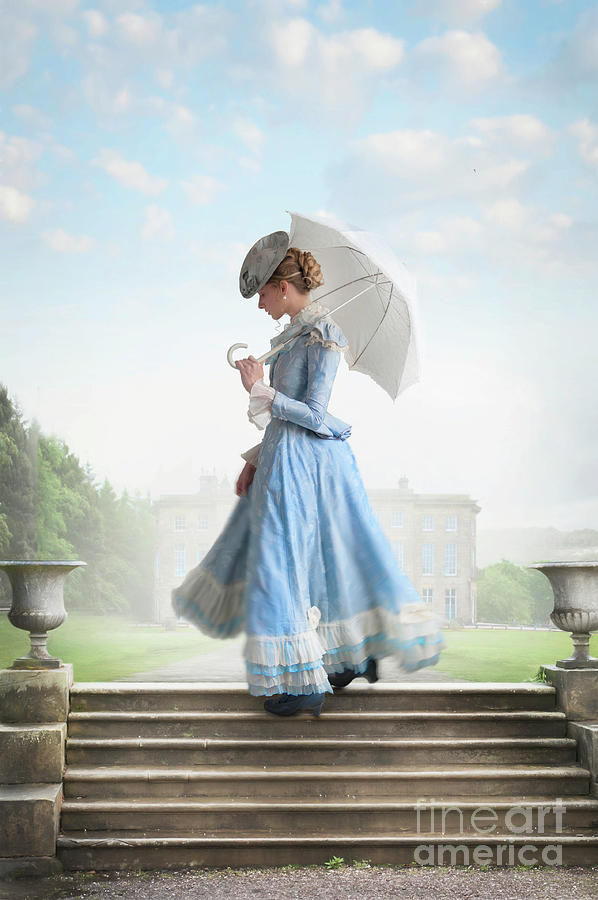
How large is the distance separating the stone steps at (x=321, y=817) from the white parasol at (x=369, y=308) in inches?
69.6

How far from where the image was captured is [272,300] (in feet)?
12.1

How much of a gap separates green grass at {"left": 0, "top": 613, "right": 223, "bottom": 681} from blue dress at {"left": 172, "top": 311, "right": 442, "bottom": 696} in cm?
341

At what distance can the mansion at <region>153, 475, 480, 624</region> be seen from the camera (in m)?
21.2

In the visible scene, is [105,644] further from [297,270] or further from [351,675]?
[297,270]

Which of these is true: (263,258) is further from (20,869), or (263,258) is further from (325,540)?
(20,869)

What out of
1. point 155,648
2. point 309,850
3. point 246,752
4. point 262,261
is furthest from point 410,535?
point 309,850

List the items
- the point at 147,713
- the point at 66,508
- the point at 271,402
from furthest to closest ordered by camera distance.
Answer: the point at 66,508, the point at 147,713, the point at 271,402

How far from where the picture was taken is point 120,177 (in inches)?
632

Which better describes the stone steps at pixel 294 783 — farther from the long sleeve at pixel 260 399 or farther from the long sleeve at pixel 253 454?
the long sleeve at pixel 260 399

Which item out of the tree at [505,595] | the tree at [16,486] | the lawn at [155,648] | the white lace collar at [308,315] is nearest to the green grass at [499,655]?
the lawn at [155,648]

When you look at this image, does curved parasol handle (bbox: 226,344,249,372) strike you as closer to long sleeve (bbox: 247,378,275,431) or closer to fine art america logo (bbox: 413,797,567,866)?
long sleeve (bbox: 247,378,275,431)

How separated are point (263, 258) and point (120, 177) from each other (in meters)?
13.5

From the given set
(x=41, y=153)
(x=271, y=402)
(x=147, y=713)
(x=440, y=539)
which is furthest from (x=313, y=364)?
(x=440, y=539)

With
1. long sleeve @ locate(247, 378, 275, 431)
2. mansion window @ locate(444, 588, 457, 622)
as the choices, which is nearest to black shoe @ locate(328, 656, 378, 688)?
long sleeve @ locate(247, 378, 275, 431)
